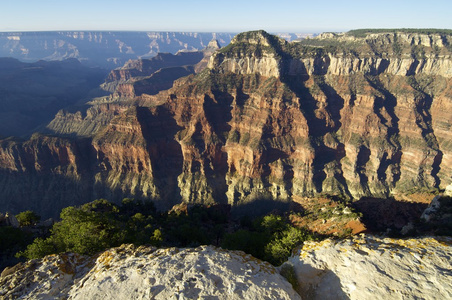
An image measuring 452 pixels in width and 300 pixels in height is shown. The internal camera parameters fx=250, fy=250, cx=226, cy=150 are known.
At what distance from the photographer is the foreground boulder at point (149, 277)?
589 inches

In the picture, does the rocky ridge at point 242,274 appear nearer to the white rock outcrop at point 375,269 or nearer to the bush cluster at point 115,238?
the white rock outcrop at point 375,269

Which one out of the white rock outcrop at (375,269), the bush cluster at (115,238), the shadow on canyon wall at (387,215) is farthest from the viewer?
the shadow on canyon wall at (387,215)

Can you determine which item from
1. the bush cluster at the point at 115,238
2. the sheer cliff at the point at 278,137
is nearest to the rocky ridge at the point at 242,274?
the bush cluster at the point at 115,238

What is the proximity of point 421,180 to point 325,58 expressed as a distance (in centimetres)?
8556

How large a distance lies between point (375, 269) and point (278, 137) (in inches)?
4638

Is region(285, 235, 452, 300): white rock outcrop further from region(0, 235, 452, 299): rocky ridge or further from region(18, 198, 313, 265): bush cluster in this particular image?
region(18, 198, 313, 265): bush cluster

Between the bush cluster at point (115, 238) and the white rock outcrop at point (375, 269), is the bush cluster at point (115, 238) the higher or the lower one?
the lower one

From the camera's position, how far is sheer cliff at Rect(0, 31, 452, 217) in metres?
126

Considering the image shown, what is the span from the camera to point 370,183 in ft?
417

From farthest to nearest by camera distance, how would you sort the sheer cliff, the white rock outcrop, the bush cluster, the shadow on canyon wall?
the sheer cliff → the shadow on canyon wall → the bush cluster → the white rock outcrop

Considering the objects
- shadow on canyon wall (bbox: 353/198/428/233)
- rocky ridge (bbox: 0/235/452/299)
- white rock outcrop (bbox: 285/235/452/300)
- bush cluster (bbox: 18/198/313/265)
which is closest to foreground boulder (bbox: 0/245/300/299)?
rocky ridge (bbox: 0/235/452/299)

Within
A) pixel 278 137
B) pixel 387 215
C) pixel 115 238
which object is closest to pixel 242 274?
pixel 115 238

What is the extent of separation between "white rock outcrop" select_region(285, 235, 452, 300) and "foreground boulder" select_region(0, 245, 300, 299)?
8.84 ft

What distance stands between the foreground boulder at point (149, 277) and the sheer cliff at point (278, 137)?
4176 inches
